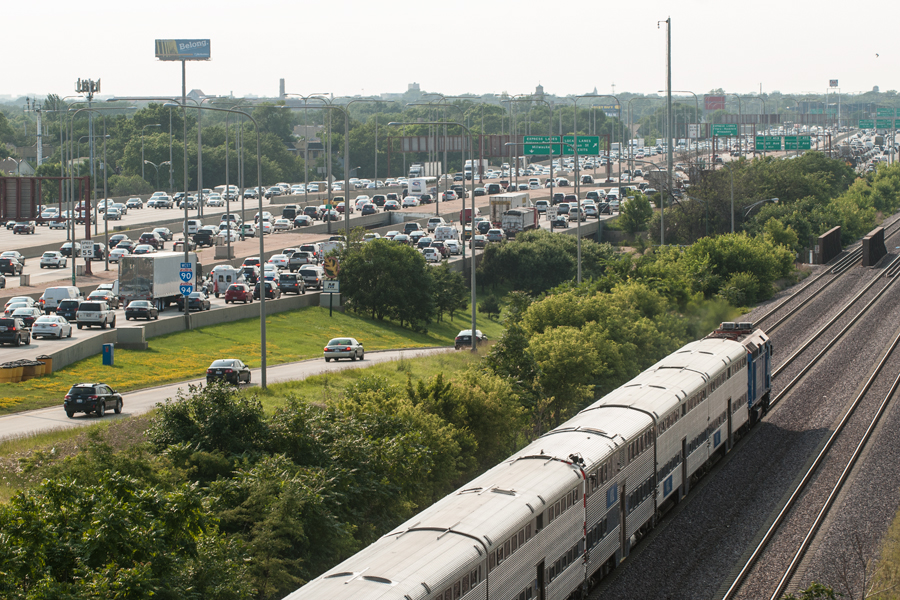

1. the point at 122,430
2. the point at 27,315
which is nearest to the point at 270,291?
the point at 27,315

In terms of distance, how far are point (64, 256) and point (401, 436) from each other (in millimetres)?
73690

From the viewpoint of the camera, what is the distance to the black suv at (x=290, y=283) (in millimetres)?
73688

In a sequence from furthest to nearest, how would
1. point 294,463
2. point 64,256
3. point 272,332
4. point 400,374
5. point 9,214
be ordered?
point 64,256
point 9,214
point 272,332
point 400,374
point 294,463

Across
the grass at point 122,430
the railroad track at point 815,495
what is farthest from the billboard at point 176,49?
the railroad track at point 815,495

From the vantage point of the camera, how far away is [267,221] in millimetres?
116625

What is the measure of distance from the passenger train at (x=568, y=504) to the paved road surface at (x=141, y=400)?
64.7 feet

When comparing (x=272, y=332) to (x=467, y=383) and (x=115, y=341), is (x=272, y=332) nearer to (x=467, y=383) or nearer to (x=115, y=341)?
(x=115, y=341)

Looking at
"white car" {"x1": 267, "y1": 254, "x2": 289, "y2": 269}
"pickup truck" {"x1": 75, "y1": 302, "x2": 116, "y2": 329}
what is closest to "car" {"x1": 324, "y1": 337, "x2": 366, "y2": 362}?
"pickup truck" {"x1": 75, "y1": 302, "x2": 116, "y2": 329}

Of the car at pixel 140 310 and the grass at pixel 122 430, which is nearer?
the grass at pixel 122 430

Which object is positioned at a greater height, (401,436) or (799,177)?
(799,177)

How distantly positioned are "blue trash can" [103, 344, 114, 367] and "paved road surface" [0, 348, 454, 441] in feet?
15.9

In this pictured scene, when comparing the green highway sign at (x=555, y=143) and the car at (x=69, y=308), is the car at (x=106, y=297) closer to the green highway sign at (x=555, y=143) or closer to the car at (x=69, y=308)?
the car at (x=69, y=308)

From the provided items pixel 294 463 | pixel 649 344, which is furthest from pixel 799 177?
pixel 294 463

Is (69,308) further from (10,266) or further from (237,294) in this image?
(10,266)
